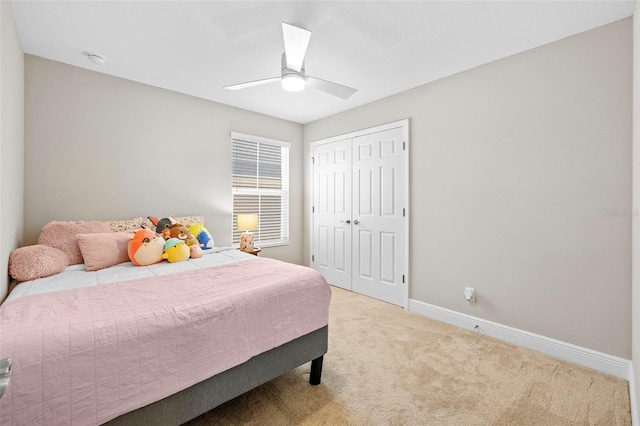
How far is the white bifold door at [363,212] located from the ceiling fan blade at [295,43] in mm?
1644

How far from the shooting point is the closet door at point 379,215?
11.0ft

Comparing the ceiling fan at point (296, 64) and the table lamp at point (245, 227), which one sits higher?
the ceiling fan at point (296, 64)

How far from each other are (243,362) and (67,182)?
2.62 meters

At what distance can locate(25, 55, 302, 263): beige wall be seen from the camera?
2592 mm

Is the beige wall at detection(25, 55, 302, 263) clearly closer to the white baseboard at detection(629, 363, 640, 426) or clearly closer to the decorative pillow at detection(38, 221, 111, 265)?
the decorative pillow at detection(38, 221, 111, 265)

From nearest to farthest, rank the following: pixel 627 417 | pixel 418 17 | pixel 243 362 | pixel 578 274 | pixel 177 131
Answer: pixel 243 362
pixel 627 417
pixel 418 17
pixel 578 274
pixel 177 131

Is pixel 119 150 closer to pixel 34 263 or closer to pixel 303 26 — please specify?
pixel 34 263

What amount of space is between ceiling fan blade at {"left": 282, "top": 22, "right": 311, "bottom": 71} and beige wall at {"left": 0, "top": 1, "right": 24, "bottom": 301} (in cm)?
164

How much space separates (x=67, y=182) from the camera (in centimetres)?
272

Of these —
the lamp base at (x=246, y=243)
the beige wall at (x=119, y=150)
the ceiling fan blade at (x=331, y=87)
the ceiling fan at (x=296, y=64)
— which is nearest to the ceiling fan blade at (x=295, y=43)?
the ceiling fan at (x=296, y=64)

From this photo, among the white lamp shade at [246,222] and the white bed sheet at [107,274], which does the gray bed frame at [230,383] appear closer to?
the white bed sheet at [107,274]

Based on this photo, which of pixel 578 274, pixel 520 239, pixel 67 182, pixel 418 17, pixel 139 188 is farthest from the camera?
pixel 139 188

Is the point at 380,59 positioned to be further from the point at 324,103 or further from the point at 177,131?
the point at 177,131

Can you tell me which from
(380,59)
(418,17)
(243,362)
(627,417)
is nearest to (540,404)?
(627,417)
